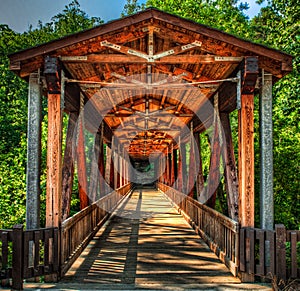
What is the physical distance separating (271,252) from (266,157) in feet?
4.28

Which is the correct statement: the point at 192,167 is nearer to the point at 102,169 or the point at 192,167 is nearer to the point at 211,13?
the point at 102,169

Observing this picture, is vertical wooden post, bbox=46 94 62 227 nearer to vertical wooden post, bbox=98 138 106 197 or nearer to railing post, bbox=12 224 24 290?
railing post, bbox=12 224 24 290

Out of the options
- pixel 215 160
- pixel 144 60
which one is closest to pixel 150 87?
pixel 144 60

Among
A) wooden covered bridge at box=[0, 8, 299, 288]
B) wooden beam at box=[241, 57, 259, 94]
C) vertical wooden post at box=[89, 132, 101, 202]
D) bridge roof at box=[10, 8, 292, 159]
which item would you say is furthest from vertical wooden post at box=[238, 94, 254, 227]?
vertical wooden post at box=[89, 132, 101, 202]

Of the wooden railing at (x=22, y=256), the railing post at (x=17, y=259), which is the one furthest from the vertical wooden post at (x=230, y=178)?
the railing post at (x=17, y=259)

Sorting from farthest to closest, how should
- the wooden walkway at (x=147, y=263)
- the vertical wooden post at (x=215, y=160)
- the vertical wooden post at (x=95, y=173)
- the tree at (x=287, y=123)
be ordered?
the vertical wooden post at (x=95, y=173) < the tree at (x=287, y=123) < the vertical wooden post at (x=215, y=160) < the wooden walkway at (x=147, y=263)

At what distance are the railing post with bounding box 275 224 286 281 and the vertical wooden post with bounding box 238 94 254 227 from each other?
0.53m

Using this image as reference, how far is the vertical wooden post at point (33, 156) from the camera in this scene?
5176 mm

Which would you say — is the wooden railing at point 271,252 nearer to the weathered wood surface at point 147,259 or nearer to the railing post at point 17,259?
the weathered wood surface at point 147,259

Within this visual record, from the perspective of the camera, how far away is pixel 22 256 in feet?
15.0

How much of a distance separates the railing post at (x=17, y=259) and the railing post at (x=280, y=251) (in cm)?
304

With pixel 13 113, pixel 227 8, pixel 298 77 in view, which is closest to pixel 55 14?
pixel 227 8

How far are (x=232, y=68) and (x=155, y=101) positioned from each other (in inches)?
133

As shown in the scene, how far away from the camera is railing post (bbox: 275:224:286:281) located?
15.5 ft
